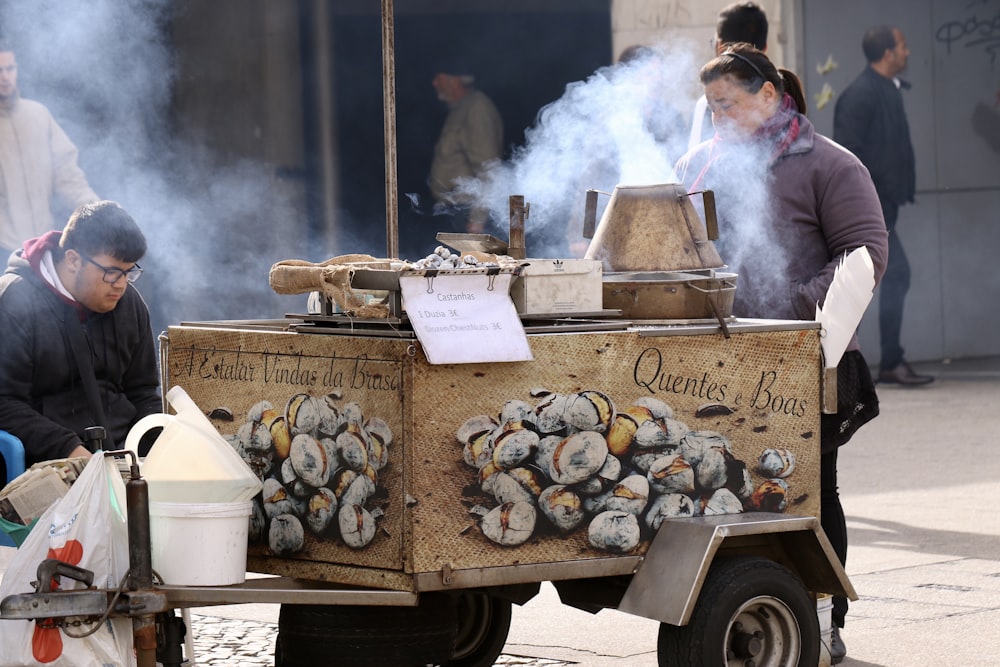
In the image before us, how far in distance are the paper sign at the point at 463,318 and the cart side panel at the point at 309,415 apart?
7 cm

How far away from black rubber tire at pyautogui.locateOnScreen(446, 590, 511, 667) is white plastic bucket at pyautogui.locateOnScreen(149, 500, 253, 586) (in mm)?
942

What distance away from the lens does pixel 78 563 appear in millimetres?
3322

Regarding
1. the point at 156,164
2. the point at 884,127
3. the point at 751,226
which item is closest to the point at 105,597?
the point at 751,226

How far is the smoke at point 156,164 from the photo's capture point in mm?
6805

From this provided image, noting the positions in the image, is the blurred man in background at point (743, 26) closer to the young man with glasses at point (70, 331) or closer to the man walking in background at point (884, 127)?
the young man with glasses at point (70, 331)

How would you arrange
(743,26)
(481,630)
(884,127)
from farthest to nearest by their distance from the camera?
(884,127) < (743,26) < (481,630)

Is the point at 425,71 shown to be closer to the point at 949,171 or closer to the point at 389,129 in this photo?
the point at 949,171

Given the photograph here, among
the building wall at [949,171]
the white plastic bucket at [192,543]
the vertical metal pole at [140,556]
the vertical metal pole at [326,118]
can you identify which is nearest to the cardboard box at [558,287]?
the white plastic bucket at [192,543]

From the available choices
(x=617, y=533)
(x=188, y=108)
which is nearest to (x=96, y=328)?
(x=617, y=533)

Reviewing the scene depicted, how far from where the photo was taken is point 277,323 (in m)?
4.03

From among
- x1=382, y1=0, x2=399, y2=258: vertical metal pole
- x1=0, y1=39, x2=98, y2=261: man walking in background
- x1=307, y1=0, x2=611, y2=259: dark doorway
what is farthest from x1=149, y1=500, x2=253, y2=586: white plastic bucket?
x1=307, y1=0, x2=611, y2=259: dark doorway

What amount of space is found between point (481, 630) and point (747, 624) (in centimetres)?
80

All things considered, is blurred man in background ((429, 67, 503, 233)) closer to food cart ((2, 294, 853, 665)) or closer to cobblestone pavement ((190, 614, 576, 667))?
cobblestone pavement ((190, 614, 576, 667))

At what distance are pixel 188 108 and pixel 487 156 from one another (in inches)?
65.8
